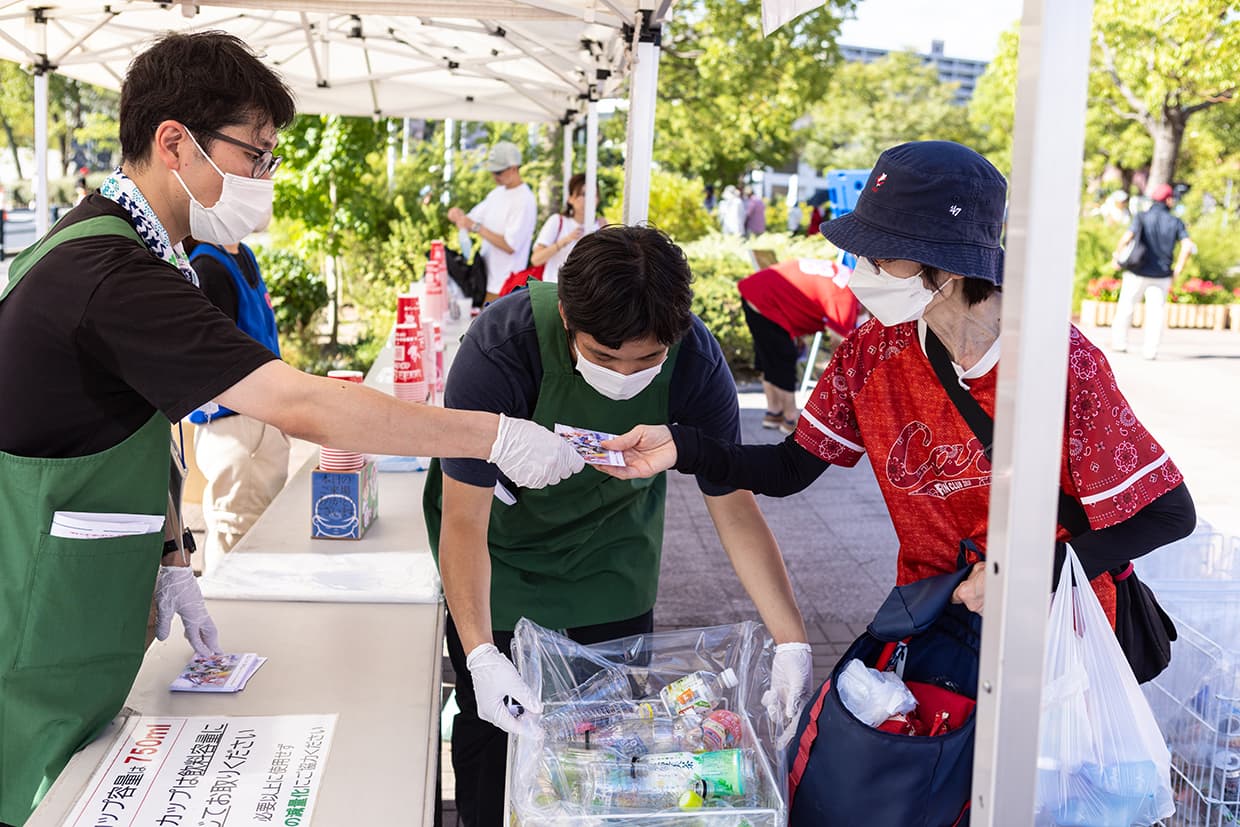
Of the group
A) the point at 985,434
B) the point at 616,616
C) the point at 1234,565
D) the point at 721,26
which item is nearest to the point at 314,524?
the point at 616,616

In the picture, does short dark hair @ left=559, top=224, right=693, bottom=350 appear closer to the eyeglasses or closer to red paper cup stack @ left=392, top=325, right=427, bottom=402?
the eyeglasses

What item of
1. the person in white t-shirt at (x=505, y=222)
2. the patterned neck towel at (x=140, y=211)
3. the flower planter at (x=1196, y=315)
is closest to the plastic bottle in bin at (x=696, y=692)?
the patterned neck towel at (x=140, y=211)

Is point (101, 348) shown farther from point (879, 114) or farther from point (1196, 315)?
point (879, 114)

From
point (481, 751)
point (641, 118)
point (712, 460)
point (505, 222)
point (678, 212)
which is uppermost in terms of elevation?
point (678, 212)

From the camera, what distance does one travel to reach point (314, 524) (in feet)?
8.83

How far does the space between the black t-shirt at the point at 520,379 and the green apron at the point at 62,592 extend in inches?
20.1

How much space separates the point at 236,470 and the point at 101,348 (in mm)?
2395

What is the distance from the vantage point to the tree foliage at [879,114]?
4081cm

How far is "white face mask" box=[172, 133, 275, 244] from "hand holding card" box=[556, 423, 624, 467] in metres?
0.63

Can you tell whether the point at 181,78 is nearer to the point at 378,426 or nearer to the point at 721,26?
the point at 378,426

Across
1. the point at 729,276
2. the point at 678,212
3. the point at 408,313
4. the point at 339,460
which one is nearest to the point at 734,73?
the point at 678,212

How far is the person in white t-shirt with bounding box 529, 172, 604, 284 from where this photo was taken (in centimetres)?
690

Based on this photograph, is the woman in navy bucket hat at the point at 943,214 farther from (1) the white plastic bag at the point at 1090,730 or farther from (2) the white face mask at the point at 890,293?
(1) the white plastic bag at the point at 1090,730

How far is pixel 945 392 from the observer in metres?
1.67
